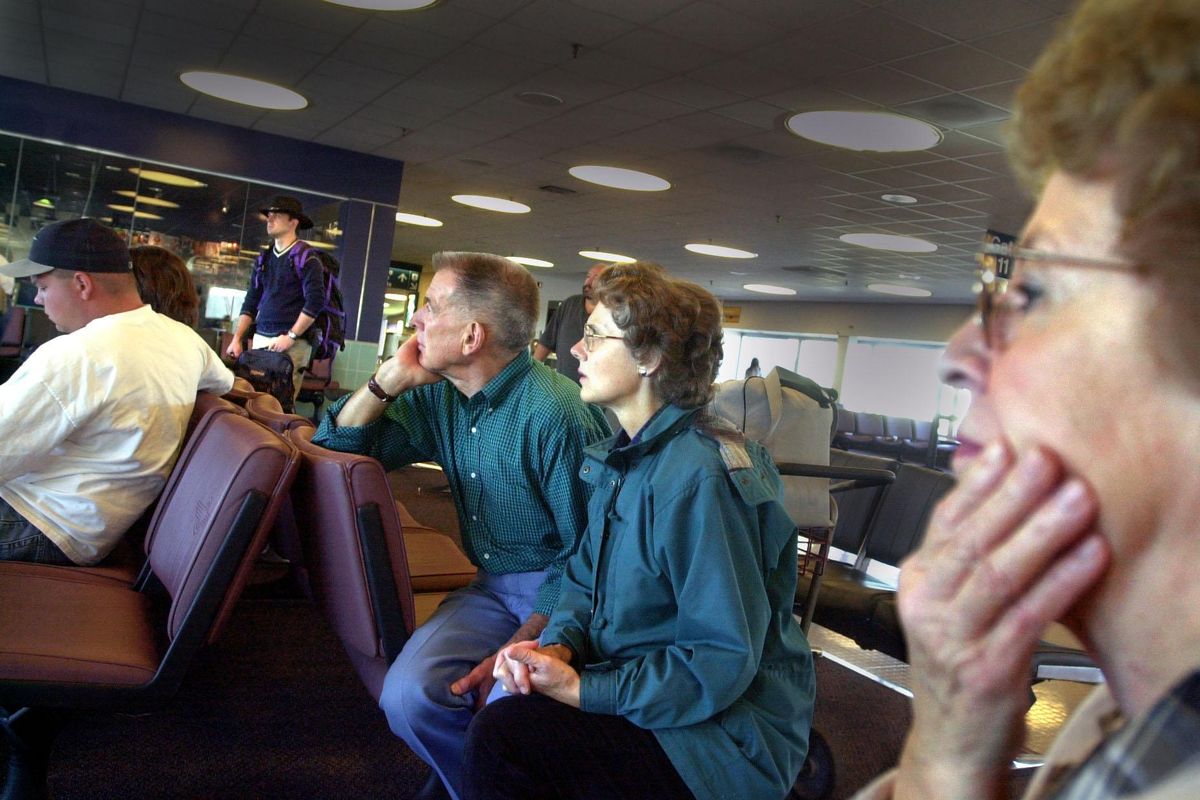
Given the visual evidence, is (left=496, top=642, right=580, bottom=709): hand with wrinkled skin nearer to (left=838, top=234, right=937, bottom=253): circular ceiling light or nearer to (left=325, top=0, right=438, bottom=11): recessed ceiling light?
(left=325, top=0, right=438, bottom=11): recessed ceiling light

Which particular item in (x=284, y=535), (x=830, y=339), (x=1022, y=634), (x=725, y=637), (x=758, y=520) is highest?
(x=830, y=339)

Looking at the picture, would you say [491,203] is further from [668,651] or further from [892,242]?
[668,651]

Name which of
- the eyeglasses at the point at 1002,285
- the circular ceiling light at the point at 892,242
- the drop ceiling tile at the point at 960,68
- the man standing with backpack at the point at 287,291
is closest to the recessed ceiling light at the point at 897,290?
the circular ceiling light at the point at 892,242

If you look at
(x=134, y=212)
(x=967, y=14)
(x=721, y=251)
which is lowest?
(x=134, y=212)

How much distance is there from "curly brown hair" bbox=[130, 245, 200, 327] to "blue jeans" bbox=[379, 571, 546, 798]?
74.1 inches

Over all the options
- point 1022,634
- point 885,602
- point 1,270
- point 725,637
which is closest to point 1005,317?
point 1022,634

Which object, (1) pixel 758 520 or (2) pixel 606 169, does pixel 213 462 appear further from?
(2) pixel 606 169

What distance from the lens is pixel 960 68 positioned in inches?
210

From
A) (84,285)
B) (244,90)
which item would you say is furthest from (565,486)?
(244,90)

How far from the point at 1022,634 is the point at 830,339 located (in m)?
22.0

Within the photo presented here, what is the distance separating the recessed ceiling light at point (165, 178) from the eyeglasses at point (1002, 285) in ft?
36.3

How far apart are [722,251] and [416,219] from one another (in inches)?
222

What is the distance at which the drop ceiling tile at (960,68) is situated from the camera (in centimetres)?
513

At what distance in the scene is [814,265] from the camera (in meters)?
15.5
